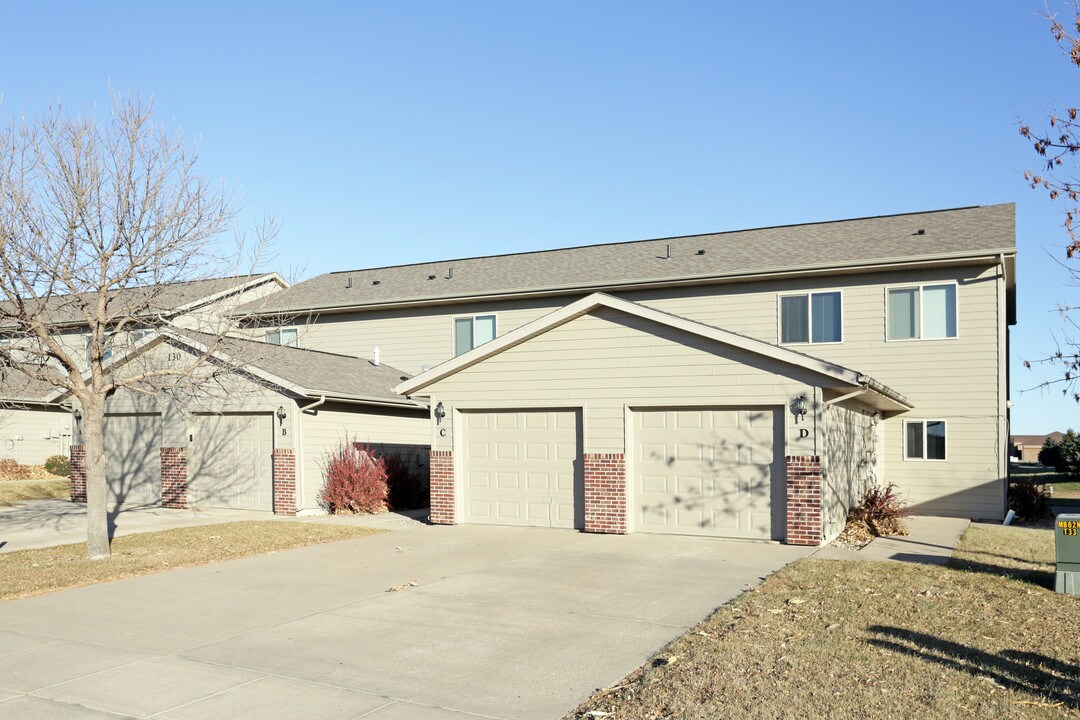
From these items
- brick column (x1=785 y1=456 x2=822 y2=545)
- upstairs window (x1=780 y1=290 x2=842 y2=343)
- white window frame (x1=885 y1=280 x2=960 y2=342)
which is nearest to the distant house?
white window frame (x1=885 y1=280 x2=960 y2=342)

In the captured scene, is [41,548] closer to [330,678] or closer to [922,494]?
[330,678]

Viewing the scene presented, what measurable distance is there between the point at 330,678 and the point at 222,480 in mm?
15144

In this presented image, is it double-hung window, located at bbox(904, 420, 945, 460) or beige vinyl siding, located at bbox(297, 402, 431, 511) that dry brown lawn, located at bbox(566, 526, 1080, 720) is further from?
beige vinyl siding, located at bbox(297, 402, 431, 511)

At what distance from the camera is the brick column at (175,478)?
2155 cm

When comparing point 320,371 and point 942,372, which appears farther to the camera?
point 320,371

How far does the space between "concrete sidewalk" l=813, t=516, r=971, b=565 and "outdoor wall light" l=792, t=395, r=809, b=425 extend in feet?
7.10

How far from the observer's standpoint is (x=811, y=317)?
21359 mm

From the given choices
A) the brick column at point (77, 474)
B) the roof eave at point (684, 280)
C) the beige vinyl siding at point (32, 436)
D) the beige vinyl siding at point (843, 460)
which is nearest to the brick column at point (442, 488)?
the roof eave at point (684, 280)

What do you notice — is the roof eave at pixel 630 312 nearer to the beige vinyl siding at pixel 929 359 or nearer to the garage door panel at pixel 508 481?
the garage door panel at pixel 508 481

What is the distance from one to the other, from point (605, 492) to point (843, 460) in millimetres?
4415

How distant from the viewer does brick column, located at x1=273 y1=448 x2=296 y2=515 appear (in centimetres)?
1994

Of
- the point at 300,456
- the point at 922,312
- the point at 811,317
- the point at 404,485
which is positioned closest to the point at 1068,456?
the point at 922,312

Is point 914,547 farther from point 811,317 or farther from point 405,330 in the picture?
point 405,330

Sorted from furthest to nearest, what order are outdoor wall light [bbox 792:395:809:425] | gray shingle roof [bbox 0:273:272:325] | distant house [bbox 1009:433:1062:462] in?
distant house [bbox 1009:433:1062:462] < outdoor wall light [bbox 792:395:809:425] < gray shingle roof [bbox 0:273:272:325]
